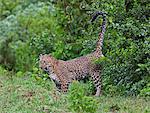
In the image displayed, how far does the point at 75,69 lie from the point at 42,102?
2.96m

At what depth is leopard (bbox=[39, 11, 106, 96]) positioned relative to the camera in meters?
14.0

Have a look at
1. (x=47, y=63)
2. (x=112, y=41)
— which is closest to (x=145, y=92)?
(x=112, y=41)

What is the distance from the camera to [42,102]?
36.9 ft

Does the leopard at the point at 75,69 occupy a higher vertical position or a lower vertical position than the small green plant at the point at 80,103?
lower

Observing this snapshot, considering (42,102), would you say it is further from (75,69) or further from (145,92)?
(75,69)

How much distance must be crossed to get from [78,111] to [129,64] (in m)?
3.80

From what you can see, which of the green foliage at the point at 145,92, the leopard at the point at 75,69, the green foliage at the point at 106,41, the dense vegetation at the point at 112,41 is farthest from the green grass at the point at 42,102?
the green foliage at the point at 106,41

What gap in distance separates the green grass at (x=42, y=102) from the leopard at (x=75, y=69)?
0.38m

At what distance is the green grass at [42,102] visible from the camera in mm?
10670

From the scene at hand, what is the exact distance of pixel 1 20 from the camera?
31328 millimetres

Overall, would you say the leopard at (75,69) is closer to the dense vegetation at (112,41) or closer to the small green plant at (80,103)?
the dense vegetation at (112,41)

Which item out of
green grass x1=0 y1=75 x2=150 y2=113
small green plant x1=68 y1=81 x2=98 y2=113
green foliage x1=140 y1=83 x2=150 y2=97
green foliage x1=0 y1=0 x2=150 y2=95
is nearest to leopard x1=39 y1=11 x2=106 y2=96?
green foliage x1=0 y1=0 x2=150 y2=95

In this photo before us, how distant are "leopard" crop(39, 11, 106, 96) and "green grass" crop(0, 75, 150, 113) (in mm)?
377

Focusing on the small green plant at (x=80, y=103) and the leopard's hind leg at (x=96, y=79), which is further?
the leopard's hind leg at (x=96, y=79)
